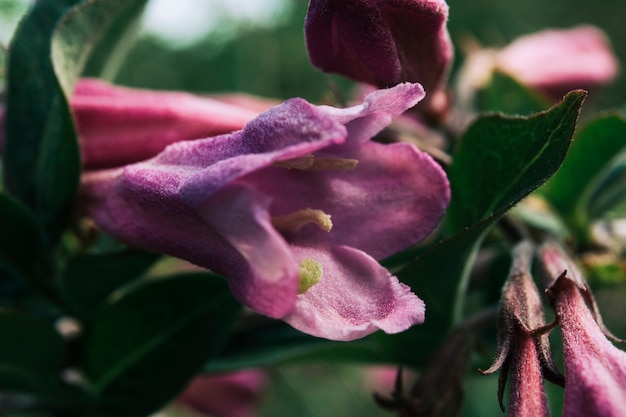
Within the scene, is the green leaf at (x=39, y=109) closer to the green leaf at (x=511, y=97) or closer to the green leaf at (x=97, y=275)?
the green leaf at (x=97, y=275)

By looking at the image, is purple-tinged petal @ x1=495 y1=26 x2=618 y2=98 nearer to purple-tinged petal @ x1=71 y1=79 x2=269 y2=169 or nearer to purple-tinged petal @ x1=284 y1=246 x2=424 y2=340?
purple-tinged petal @ x1=71 y1=79 x2=269 y2=169

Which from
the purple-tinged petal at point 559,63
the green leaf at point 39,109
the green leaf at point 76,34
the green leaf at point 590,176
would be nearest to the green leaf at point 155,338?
the green leaf at point 39,109

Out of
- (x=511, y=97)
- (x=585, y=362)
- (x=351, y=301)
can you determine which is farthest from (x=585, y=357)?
(x=511, y=97)

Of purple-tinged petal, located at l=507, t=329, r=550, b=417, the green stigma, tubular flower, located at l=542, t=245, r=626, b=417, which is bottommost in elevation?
purple-tinged petal, located at l=507, t=329, r=550, b=417

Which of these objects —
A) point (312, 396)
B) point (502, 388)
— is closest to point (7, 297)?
point (502, 388)

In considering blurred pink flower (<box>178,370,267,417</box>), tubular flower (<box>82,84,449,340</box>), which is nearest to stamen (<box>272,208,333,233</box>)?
tubular flower (<box>82,84,449,340</box>)

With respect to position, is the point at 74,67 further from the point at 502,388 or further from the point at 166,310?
the point at 502,388
